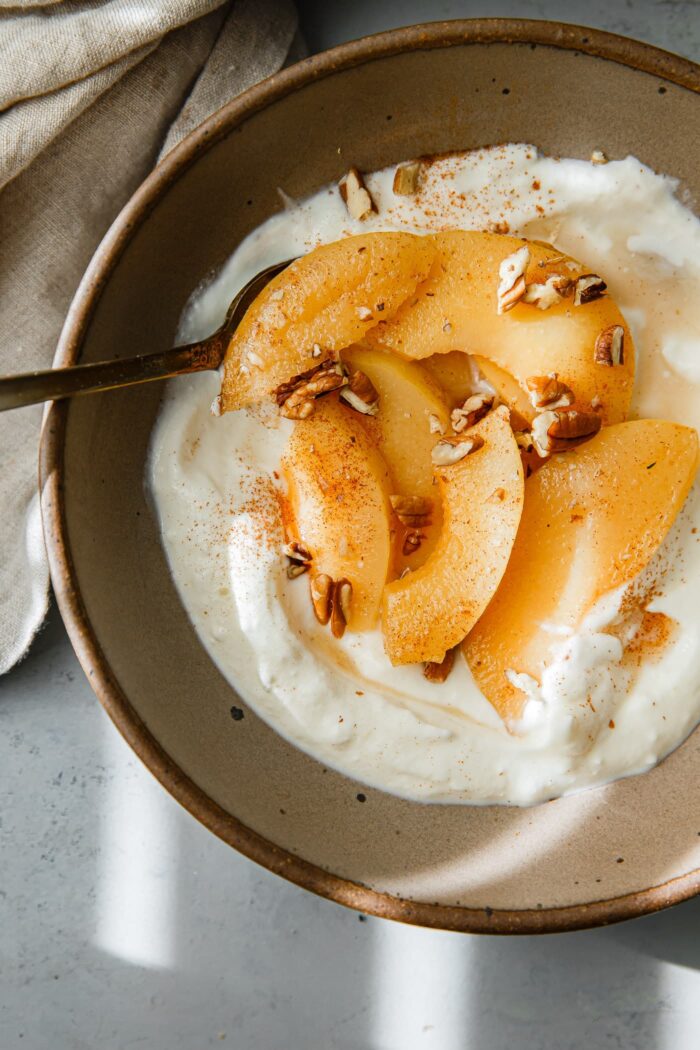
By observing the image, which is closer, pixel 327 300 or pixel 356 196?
pixel 327 300

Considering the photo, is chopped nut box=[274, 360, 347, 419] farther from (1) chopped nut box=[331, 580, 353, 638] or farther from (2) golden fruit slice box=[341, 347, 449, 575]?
(1) chopped nut box=[331, 580, 353, 638]

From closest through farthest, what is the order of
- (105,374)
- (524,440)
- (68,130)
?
1. (105,374)
2. (524,440)
3. (68,130)

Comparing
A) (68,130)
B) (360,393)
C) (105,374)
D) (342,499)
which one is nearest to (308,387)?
(360,393)

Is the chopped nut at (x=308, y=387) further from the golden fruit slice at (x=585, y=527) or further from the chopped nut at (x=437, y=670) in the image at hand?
the chopped nut at (x=437, y=670)

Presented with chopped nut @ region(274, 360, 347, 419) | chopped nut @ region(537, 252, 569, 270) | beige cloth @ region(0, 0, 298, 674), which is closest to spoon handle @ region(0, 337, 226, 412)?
chopped nut @ region(274, 360, 347, 419)

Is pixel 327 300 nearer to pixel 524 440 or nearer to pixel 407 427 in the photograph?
pixel 407 427

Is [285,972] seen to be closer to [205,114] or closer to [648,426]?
[648,426]

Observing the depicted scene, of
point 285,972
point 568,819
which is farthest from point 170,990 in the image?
point 568,819
